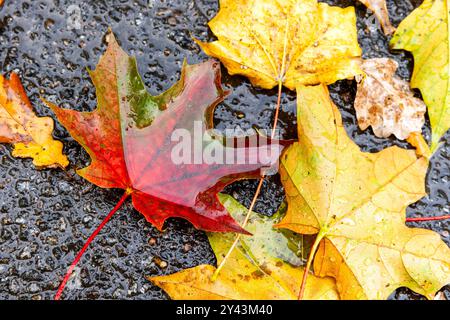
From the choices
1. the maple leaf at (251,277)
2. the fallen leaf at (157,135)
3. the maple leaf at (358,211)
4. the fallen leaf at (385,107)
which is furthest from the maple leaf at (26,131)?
the fallen leaf at (385,107)

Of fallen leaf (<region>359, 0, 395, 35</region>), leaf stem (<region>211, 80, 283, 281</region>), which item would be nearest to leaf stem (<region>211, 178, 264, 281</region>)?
leaf stem (<region>211, 80, 283, 281</region>)

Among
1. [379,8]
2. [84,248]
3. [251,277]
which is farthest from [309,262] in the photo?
[379,8]

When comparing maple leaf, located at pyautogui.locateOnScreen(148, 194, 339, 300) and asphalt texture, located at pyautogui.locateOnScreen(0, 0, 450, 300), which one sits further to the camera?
asphalt texture, located at pyautogui.locateOnScreen(0, 0, 450, 300)

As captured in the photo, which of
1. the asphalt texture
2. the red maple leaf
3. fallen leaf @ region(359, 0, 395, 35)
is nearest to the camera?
the red maple leaf

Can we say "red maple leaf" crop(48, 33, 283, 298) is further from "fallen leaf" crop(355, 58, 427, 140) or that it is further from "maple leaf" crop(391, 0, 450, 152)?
"maple leaf" crop(391, 0, 450, 152)

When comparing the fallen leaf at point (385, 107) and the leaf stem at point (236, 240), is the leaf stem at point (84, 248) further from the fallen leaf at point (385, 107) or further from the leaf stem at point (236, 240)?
the fallen leaf at point (385, 107)
